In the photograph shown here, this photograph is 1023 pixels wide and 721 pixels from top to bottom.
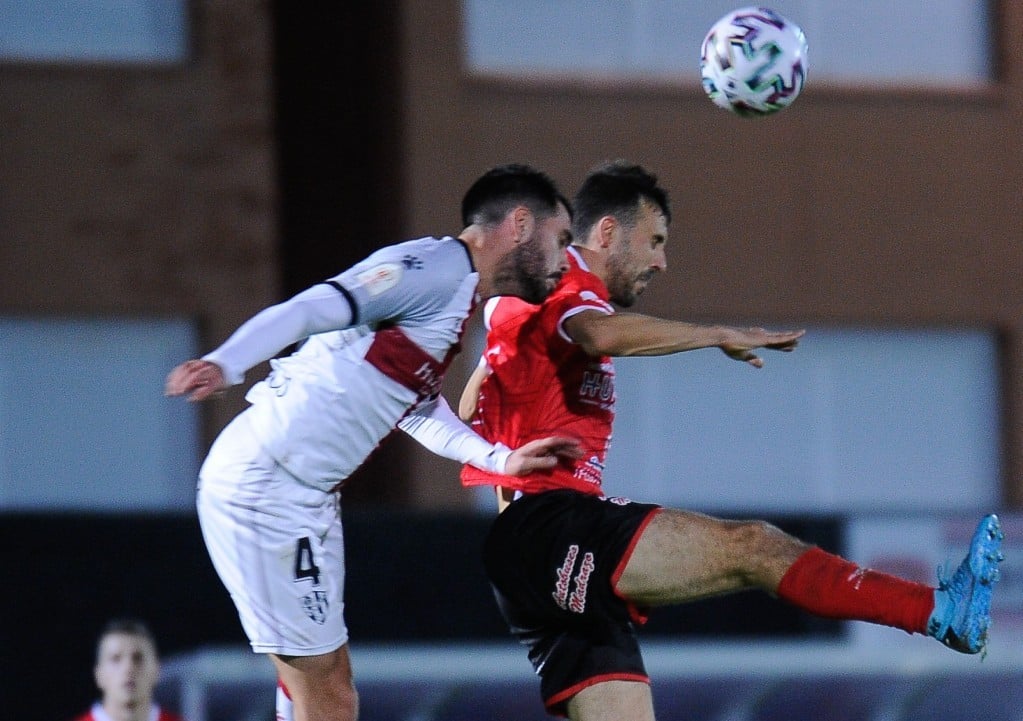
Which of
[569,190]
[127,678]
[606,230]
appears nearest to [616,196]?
[606,230]

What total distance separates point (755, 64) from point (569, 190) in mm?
6889

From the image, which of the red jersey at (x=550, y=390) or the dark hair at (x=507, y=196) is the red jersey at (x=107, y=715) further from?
the dark hair at (x=507, y=196)

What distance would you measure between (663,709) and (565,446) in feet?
15.1

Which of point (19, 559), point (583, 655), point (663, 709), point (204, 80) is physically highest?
point (204, 80)

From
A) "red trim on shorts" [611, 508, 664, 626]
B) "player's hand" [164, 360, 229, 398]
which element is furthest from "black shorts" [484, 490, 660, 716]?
"player's hand" [164, 360, 229, 398]

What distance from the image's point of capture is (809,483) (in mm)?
13094

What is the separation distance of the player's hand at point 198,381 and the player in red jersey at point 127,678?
3597 millimetres

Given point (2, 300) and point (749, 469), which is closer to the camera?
point (2, 300)

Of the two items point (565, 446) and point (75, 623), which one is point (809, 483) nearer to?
point (75, 623)

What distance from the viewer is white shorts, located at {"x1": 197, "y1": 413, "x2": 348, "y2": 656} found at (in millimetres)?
5047

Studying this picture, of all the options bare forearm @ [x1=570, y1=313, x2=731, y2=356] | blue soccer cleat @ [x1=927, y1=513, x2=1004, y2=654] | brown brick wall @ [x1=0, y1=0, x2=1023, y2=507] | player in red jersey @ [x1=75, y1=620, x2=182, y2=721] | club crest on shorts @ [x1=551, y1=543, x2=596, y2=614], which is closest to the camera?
blue soccer cleat @ [x1=927, y1=513, x2=1004, y2=654]

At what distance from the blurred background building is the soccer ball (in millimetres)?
6494

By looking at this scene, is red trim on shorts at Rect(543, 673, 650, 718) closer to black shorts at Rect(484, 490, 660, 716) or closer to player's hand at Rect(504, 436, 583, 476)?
black shorts at Rect(484, 490, 660, 716)

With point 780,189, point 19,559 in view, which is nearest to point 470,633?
point 19,559
